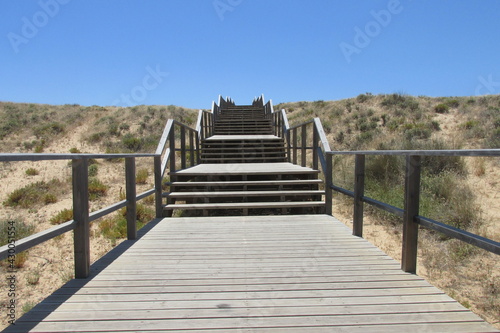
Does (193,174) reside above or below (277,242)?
above

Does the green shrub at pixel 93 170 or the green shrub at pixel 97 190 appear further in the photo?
the green shrub at pixel 93 170

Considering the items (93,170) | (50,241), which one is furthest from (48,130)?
(50,241)

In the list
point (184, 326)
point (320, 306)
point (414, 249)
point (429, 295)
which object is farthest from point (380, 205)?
point (184, 326)

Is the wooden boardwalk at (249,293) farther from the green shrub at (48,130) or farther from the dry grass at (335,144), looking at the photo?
the green shrub at (48,130)

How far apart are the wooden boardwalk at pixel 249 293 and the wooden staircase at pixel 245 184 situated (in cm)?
168

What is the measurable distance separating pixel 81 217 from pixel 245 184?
3.61 m

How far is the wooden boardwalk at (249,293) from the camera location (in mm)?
2125

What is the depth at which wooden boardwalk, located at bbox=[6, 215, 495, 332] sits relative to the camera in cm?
212

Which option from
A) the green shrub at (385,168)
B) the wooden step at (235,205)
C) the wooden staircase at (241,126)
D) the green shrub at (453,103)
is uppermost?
the green shrub at (453,103)

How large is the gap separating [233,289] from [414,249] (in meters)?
1.68

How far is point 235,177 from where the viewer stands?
695 centimetres

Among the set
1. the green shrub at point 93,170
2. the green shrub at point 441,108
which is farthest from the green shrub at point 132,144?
the green shrub at point 441,108

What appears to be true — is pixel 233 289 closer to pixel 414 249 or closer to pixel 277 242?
pixel 277 242

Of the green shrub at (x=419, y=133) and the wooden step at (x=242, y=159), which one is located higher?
the green shrub at (x=419, y=133)
